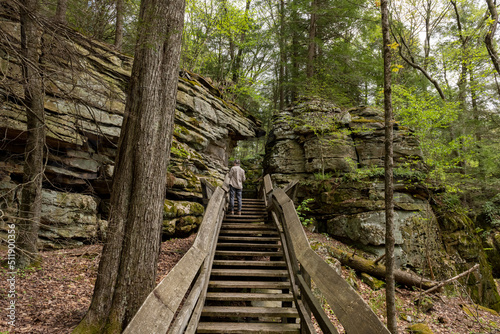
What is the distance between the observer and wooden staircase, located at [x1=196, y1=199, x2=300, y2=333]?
3315 millimetres

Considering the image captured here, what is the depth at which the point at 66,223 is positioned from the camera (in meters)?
6.05

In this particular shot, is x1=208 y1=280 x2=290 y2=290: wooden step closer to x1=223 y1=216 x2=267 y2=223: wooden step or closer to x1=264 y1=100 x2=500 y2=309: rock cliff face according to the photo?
x1=223 y1=216 x2=267 y2=223: wooden step

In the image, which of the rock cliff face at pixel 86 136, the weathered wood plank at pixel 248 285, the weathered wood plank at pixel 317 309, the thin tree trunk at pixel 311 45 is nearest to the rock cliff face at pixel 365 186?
the thin tree trunk at pixel 311 45

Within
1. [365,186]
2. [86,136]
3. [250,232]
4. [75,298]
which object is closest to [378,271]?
[365,186]

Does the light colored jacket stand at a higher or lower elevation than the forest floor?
higher

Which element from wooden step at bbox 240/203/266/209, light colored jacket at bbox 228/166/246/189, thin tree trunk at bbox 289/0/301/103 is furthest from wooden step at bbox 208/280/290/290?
thin tree trunk at bbox 289/0/301/103

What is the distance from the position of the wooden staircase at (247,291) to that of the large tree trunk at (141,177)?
1106 millimetres

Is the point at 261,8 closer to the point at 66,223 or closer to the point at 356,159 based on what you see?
the point at 356,159

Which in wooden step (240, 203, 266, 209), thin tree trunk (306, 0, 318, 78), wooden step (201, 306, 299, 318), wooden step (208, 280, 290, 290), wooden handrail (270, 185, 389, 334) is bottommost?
wooden step (201, 306, 299, 318)

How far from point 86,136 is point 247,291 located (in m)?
5.77

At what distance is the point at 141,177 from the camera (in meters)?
3.46

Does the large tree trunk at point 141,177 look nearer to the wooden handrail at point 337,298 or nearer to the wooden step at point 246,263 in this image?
the wooden step at point 246,263

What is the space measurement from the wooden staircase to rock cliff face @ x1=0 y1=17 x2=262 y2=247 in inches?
93.3

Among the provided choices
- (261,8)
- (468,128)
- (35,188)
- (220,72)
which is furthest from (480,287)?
(261,8)
